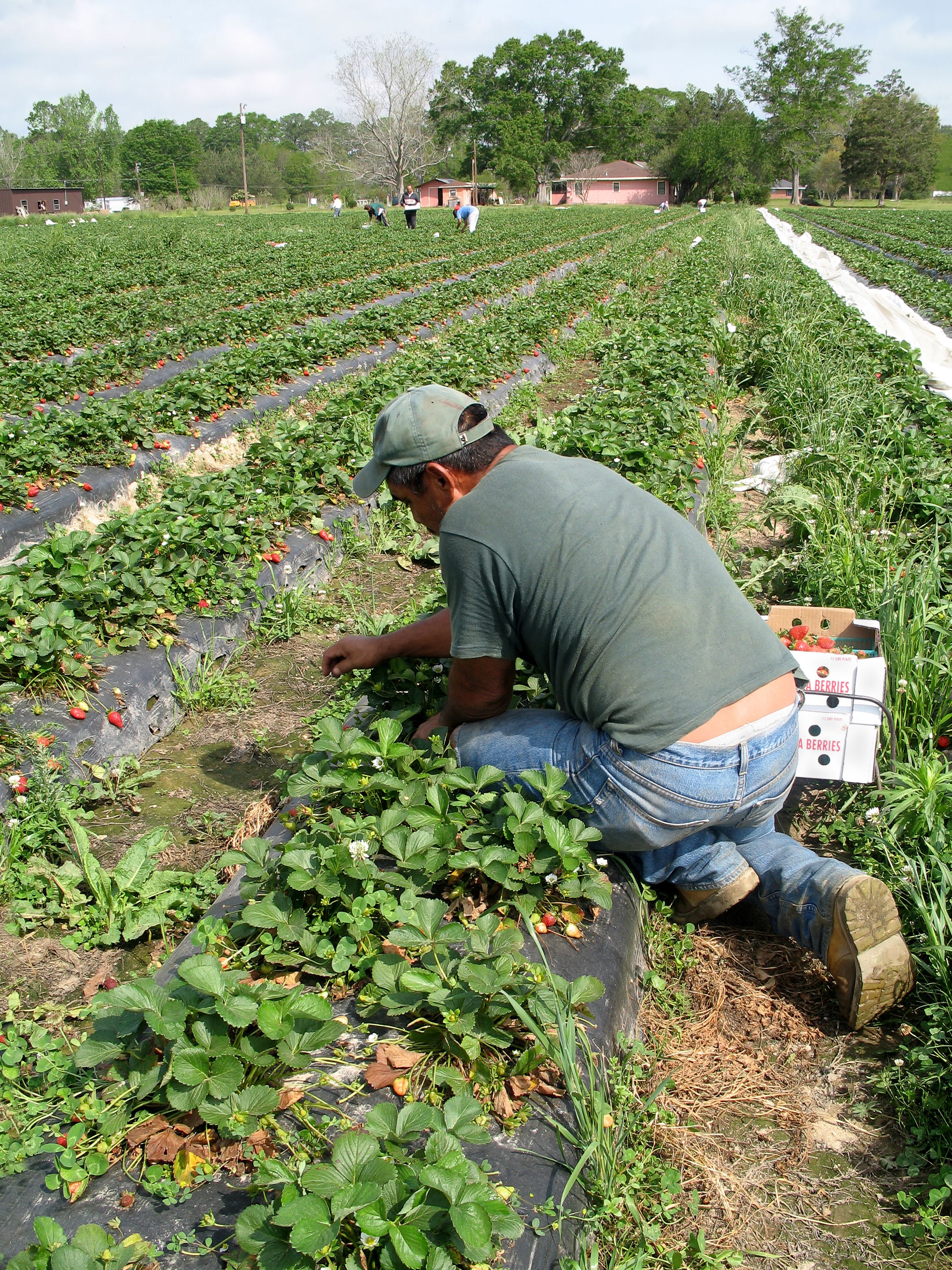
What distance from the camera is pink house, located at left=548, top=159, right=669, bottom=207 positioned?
85562 millimetres

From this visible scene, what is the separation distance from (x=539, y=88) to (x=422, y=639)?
374 ft

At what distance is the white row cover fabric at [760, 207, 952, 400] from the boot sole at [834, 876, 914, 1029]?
629 centimetres

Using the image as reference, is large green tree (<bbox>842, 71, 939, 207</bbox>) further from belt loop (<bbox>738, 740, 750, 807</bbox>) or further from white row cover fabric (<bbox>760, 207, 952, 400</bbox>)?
belt loop (<bbox>738, 740, 750, 807</bbox>)

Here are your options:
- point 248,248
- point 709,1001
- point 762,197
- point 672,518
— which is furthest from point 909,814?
point 762,197

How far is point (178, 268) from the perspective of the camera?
17.1m

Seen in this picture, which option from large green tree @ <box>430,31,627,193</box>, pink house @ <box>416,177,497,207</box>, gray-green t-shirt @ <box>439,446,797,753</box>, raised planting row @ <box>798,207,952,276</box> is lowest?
gray-green t-shirt @ <box>439,446,797,753</box>

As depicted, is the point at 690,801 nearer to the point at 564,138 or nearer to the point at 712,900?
the point at 712,900

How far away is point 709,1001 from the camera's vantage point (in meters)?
2.43

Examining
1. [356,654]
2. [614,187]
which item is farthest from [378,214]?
[614,187]

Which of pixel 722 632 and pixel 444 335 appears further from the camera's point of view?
pixel 444 335

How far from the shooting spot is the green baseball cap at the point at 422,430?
2303mm

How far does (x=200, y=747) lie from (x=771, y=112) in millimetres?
106894

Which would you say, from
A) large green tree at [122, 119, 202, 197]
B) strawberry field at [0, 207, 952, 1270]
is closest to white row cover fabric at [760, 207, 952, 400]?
strawberry field at [0, 207, 952, 1270]

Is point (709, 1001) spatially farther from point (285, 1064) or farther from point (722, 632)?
point (285, 1064)
